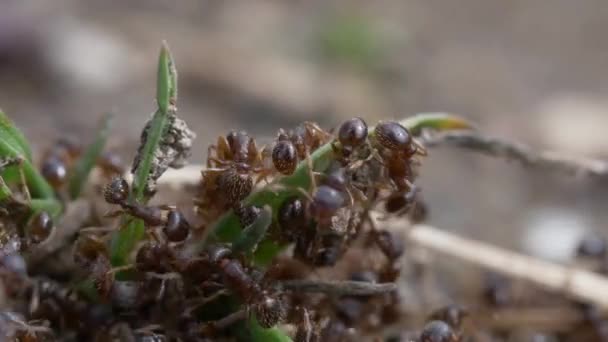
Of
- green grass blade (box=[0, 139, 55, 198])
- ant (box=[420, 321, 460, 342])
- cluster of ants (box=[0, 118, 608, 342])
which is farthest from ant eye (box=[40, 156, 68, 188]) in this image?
ant (box=[420, 321, 460, 342])

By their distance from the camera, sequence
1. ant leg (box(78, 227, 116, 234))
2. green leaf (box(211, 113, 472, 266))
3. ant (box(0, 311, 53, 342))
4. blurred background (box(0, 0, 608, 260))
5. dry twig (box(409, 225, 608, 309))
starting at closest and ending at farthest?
ant (box(0, 311, 53, 342)) → green leaf (box(211, 113, 472, 266)) → ant leg (box(78, 227, 116, 234)) → dry twig (box(409, 225, 608, 309)) → blurred background (box(0, 0, 608, 260))

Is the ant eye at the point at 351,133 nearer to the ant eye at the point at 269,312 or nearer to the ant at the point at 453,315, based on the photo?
the ant eye at the point at 269,312

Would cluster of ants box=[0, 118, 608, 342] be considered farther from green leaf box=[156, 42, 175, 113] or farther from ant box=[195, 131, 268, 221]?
green leaf box=[156, 42, 175, 113]

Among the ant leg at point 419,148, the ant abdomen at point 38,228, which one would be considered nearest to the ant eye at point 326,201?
the ant leg at point 419,148

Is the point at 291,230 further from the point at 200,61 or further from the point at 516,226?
the point at 200,61

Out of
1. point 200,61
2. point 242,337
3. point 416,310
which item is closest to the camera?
point 242,337

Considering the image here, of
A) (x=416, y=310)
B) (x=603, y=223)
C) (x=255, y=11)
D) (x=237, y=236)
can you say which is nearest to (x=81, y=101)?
(x=255, y=11)
